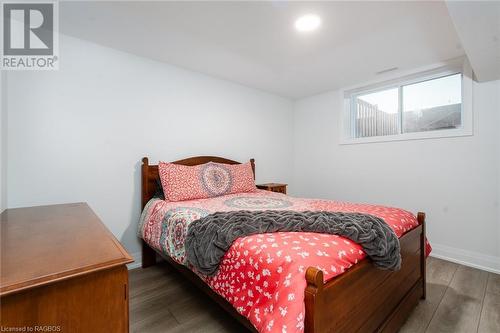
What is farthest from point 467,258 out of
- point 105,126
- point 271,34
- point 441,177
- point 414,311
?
point 105,126

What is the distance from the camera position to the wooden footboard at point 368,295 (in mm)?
946

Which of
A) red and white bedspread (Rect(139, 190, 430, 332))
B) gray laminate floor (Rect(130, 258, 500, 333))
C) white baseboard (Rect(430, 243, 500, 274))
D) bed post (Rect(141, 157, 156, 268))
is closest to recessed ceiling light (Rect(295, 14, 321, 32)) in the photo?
red and white bedspread (Rect(139, 190, 430, 332))

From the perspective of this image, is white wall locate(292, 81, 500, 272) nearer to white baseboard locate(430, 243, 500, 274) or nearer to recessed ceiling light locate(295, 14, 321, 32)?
white baseboard locate(430, 243, 500, 274)

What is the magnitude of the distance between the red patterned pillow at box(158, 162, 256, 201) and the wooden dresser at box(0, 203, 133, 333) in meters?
1.33

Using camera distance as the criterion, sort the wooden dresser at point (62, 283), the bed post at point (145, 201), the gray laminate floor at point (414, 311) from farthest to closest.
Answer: the bed post at point (145, 201) → the gray laminate floor at point (414, 311) → the wooden dresser at point (62, 283)

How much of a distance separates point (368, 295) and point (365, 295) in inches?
1.4

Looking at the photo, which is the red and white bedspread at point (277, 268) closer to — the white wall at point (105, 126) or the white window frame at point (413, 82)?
the white wall at point (105, 126)

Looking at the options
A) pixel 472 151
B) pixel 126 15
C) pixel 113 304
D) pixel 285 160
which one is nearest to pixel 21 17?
pixel 126 15

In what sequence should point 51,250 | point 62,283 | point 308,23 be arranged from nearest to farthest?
point 62,283 < point 51,250 < point 308,23

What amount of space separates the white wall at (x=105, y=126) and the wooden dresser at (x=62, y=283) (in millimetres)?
1247

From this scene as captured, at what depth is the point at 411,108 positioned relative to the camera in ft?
10.0

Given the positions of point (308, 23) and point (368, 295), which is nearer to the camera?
point (368, 295)

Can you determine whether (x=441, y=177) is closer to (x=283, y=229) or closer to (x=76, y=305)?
(x=283, y=229)

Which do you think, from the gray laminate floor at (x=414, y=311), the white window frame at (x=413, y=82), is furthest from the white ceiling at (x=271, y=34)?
the gray laminate floor at (x=414, y=311)
